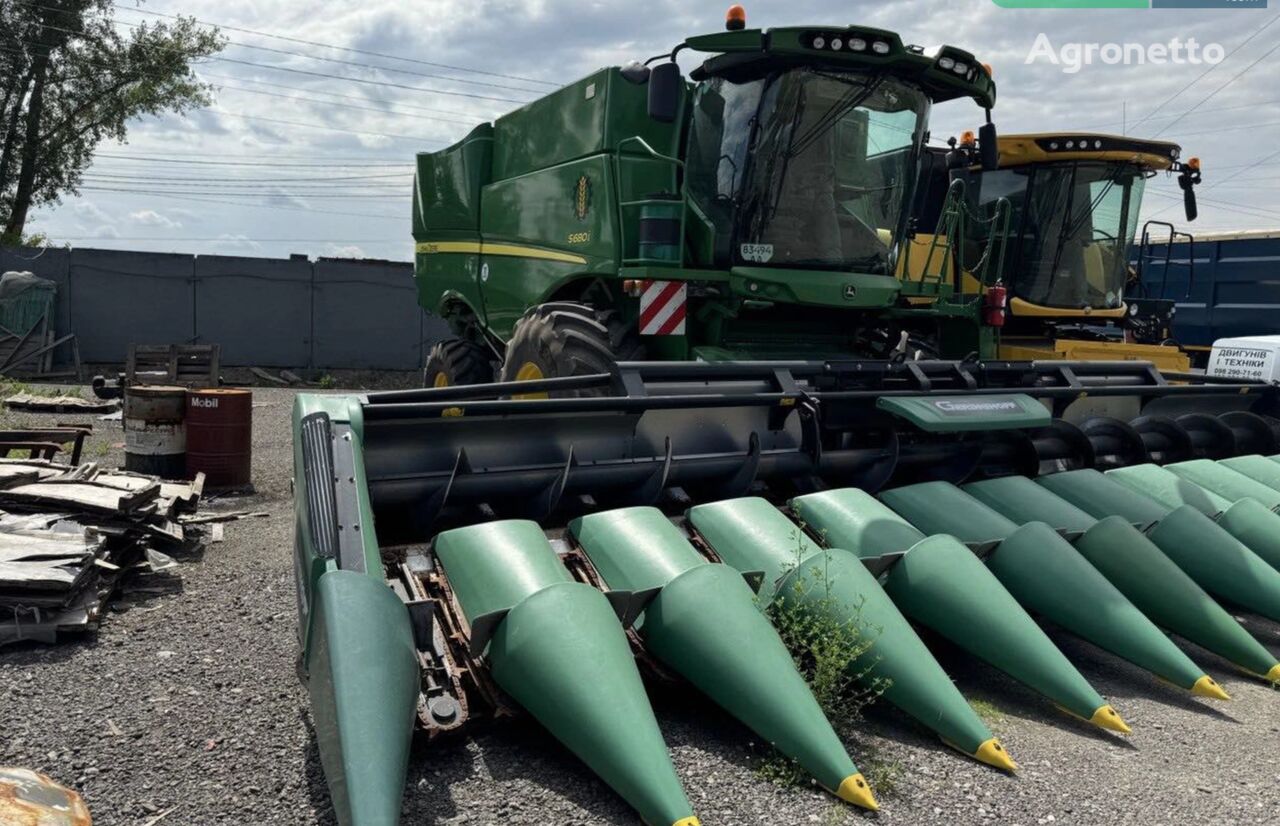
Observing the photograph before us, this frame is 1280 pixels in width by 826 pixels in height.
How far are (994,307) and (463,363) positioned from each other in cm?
425

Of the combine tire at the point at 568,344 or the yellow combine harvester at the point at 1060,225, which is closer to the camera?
the combine tire at the point at 568,344

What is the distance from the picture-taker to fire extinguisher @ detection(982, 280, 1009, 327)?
7255 millimetres

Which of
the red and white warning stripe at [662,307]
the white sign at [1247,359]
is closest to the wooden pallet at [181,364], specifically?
the red and white warning stripe at [662,307]

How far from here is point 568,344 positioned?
519 centimetres

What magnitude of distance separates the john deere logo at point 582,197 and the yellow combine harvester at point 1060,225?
3.33 metres

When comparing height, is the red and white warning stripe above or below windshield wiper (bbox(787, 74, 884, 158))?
below

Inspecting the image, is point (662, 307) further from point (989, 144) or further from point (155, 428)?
point (155, 428)

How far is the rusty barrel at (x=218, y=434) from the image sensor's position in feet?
22.5

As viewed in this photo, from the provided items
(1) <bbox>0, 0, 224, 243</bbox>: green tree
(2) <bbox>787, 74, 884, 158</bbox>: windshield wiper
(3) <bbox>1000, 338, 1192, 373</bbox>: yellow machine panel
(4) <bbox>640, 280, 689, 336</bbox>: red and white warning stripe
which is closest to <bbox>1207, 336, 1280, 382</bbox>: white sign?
(3) <bbox>1000, 338, 1192, 373</bbox>: yellow machine panel

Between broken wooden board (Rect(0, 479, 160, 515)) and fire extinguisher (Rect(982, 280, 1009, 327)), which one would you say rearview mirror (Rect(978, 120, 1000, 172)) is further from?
broken wooden board (Rect(0, 479, 160, 515))

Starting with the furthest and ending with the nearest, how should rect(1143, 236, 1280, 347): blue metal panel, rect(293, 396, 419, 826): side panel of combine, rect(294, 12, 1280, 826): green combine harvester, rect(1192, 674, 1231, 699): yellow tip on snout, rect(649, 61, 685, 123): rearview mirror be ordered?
1. rect(1143, 236, 1280, 347): blue metal panel
2. rect(649, 61, 685, 123): rearview mirror
3. rect(1192, 674, 1231, 699): yellow tip on snout
4. rect(294, 12, 1280, 826): green combine harvester
5. rect(293, 396, 419, 826): side panel of combine

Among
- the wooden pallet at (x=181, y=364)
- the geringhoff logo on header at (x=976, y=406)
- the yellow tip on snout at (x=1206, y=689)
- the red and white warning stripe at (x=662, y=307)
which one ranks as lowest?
the yellow tip on snout at (x=1206, y=689)

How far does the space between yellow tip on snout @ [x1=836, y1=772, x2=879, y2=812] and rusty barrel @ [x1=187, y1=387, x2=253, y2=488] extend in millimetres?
5600

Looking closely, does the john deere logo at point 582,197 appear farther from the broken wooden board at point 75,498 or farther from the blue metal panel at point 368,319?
the blue metal panel at point 368,319
